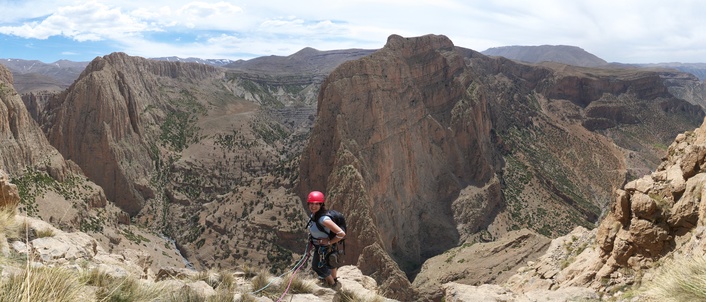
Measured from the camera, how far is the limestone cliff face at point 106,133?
251ft

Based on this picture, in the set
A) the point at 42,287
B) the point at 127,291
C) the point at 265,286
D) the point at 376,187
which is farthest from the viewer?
the point at 376,187

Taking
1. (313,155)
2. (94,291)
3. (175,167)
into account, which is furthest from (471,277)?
(175,167)

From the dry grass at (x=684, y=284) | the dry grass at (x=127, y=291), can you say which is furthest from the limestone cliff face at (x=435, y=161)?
the dry grass at (x=127, y=291)

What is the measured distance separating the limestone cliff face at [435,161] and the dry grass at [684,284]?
32.4 meters

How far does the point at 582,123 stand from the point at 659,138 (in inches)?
943

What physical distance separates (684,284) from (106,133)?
87648 mm

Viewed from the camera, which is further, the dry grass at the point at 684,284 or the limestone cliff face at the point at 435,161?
the limestone cliff face at the point at 435,161

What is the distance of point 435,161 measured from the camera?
75312mm

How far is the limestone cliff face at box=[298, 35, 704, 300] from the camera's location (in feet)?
182

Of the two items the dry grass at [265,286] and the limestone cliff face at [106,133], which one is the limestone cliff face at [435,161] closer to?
the dry grass at [265,286]

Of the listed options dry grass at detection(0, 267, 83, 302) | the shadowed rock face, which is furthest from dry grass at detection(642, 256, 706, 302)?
the shadowed rock face

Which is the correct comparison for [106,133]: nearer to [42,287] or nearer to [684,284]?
[42,287]

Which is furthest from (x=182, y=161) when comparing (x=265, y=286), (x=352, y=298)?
(x=352, y=298)

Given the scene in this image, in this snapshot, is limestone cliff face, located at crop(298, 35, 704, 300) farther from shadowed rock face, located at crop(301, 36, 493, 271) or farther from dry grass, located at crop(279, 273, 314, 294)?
dry grass, located at crop(279, 273, 314, 294)
